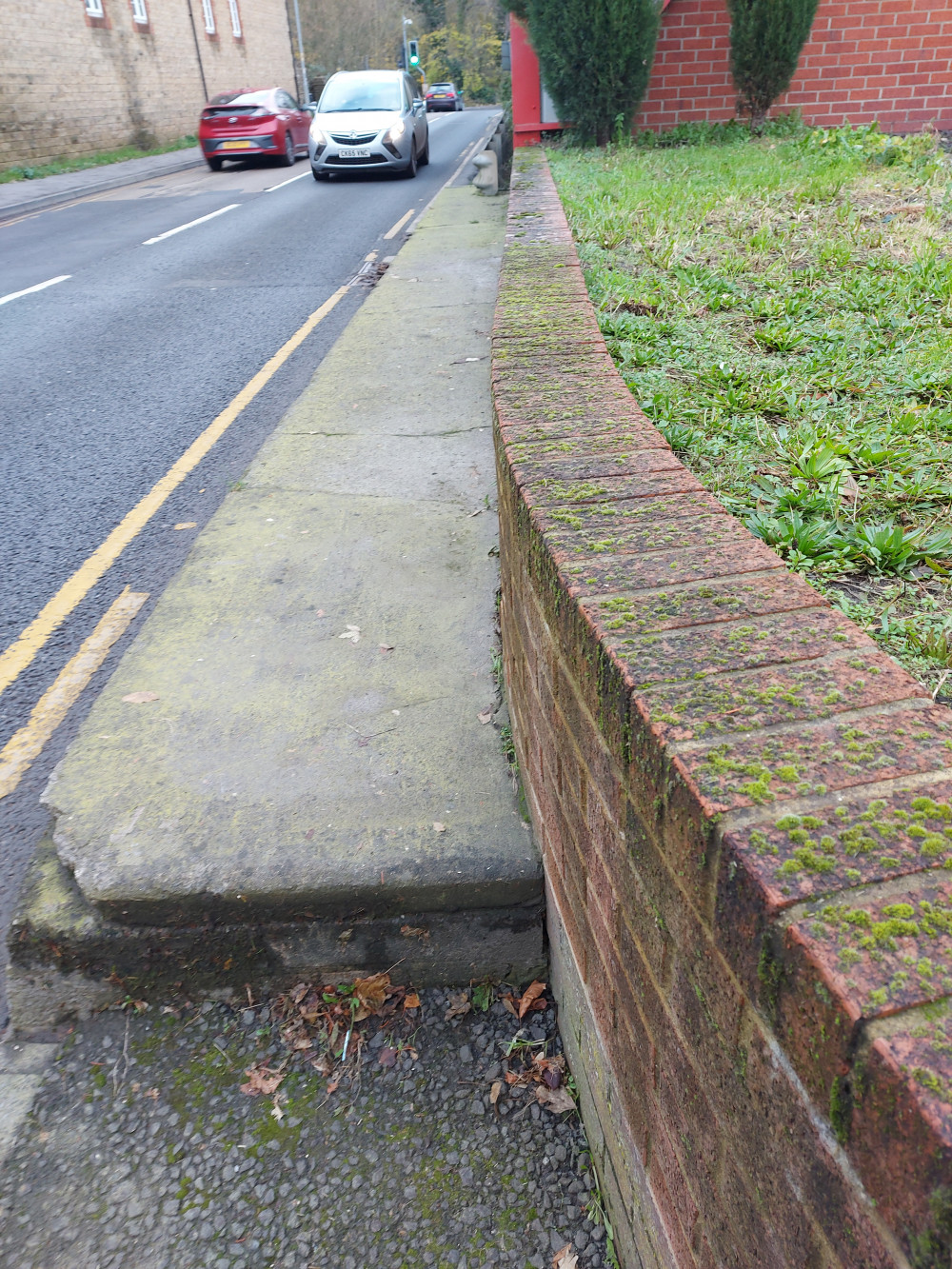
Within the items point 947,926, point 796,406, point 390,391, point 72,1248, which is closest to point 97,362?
point 390,391

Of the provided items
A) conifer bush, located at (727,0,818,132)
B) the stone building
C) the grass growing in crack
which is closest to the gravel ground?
the grass growing in crack

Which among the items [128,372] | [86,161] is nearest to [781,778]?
[128,372]

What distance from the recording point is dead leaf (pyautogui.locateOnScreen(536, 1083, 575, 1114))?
2037 millimetres

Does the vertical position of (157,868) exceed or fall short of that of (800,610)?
it falls short

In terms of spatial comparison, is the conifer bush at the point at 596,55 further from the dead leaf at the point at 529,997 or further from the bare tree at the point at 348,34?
the bare tree at the point at 348,34

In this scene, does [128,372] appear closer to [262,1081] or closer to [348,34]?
[262,1081]

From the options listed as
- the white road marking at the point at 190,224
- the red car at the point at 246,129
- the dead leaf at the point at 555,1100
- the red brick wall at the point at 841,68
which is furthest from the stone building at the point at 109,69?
the dead leaf at the point at 555,1100

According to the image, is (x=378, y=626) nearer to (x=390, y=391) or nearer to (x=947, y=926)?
(x=947, y=926)

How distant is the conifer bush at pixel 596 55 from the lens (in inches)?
407

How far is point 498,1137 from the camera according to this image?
6.49 ft

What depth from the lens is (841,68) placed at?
11.5 m

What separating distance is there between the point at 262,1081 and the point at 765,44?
1225 cm

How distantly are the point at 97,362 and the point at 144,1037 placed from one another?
5.98 metres

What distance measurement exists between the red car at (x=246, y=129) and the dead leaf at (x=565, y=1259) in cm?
2191
